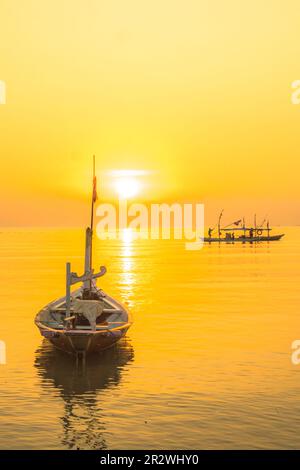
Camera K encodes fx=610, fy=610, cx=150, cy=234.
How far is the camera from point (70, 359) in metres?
33.5

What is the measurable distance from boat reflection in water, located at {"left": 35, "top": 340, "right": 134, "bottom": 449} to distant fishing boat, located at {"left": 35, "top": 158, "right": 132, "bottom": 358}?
42.8 inches

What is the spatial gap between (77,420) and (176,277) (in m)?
78.0

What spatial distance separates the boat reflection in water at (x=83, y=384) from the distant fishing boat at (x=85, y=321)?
109 centimetres

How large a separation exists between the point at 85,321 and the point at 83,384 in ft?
20.0

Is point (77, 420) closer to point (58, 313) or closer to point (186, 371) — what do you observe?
point (186, 371)

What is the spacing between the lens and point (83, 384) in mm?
28859

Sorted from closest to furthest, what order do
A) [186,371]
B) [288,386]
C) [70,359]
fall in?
[288,386] → [186,371] → [70,359]

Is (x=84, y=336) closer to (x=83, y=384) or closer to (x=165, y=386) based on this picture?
(x=83, y=384)

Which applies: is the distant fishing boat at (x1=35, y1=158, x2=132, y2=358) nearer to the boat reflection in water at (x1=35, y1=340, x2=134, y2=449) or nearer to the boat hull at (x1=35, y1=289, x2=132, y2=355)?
the boat hull at (x1=35, y1=289, x2=132, y2=355)

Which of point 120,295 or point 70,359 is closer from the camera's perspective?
point 70,359

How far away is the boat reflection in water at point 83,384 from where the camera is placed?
22203 millimetres

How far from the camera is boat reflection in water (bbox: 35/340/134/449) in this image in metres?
22.2

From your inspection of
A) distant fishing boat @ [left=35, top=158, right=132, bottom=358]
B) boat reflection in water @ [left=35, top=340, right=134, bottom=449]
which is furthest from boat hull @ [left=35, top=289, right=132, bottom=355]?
boat reflection in water @ [left=35, top=340, right=134, bottom=449]
